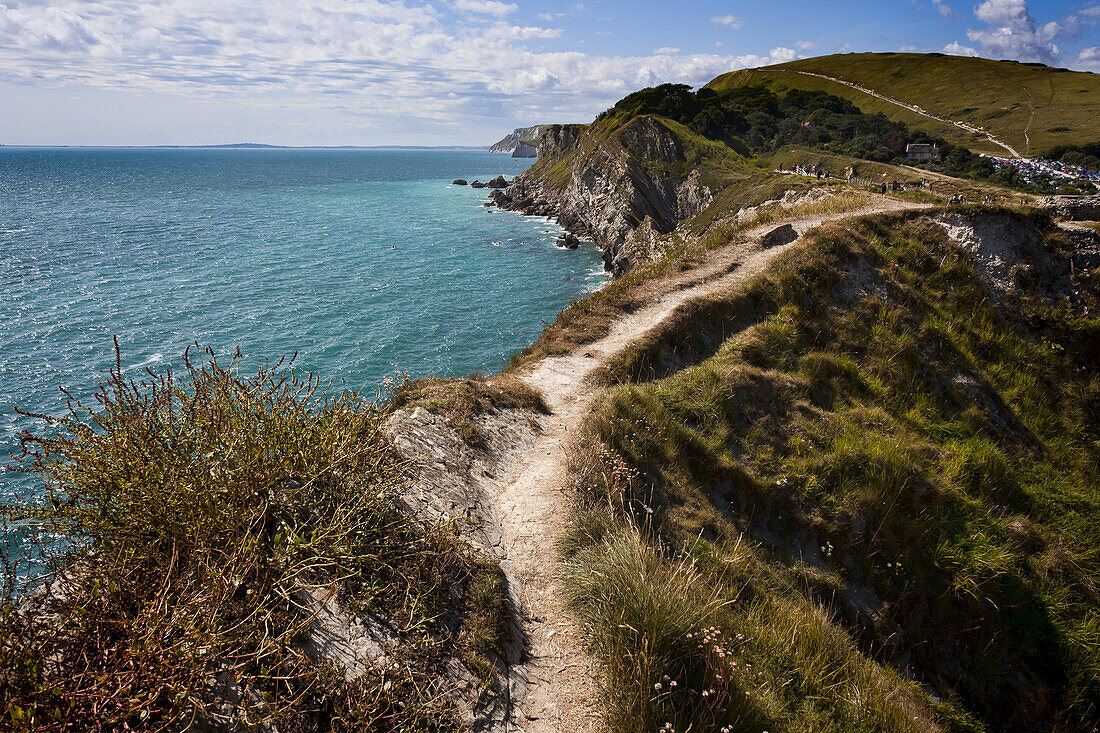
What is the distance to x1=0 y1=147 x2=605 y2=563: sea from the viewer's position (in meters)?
32.4

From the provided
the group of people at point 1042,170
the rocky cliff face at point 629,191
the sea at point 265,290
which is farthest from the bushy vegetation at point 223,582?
the group of people at point 1042,170

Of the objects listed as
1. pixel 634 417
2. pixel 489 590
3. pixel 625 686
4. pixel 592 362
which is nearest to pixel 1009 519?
pixel 634 417

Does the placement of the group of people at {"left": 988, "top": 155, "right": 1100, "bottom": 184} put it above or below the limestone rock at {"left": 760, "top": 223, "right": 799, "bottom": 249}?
above

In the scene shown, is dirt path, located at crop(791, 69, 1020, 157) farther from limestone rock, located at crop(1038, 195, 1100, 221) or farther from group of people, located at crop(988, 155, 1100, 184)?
limestone rock, located at crop(1038, 195, 1100, 221)

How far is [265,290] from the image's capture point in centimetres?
4753

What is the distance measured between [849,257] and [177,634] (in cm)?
1977

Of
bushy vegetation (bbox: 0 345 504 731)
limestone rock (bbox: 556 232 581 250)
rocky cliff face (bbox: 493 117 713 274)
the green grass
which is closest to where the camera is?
bushy vegetation (bbox: 0 345 504 731)

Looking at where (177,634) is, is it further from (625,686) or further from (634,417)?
(634,417)

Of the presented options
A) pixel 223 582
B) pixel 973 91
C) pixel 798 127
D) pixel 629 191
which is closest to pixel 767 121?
pixel 798 127

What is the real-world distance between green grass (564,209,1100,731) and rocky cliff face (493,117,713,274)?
3773 centimetres

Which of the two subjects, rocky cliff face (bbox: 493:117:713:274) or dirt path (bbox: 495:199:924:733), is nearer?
dirt path (bbox: 495:199:924:733)

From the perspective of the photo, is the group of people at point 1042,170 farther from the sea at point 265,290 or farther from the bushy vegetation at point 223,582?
the bushy vegetation at point 223,582

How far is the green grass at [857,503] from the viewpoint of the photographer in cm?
641

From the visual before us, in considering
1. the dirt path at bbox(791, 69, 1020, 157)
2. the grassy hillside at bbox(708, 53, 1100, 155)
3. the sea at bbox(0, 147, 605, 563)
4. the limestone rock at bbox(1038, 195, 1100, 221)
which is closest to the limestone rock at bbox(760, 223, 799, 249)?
the limestone rock at bbox(1038, 195, 1100, 221)
